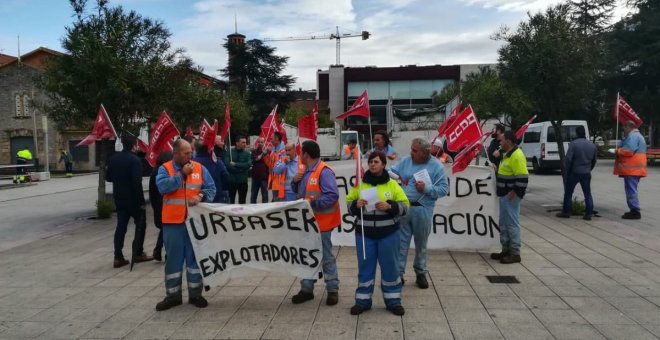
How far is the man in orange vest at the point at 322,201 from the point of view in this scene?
5.45m

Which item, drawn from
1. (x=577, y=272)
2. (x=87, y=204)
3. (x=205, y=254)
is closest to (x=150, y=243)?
(x=205, y=254)

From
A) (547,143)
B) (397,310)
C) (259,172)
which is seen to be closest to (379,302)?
(397,310)

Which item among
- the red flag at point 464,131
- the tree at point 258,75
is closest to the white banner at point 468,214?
the red flag at point 464,131

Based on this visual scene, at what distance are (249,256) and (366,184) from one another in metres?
1.56

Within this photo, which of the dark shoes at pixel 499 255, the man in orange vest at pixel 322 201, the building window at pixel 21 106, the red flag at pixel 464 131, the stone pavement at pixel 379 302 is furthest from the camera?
the building window at pixel 21 106

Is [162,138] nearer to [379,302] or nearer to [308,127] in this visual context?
[308,127]

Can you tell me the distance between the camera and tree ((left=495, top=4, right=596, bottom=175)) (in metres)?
11.9

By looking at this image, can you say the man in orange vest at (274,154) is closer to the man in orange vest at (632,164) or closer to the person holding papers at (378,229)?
the person holding papers at (378,229)

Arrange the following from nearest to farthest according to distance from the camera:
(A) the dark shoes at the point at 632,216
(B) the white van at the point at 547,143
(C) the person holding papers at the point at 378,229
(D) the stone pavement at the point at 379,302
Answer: (D) the stone pavement at the point at 379,302, (C) the person holding papers at the point at 378,229, (A) the dark shoes at the point at 632,216, (B) the white van at the point at 547,143

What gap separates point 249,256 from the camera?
5.69 metres

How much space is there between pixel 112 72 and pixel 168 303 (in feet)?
27.0

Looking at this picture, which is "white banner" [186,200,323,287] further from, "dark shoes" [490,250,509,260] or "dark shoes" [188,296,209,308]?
"dark shoes" [490,250,509,260]

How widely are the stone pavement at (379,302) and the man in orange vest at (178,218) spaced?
212 mm

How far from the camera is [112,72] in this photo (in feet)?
39.8
